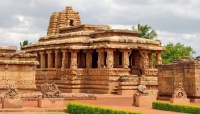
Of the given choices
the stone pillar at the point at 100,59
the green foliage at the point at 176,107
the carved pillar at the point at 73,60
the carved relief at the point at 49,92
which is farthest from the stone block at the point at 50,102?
the carved pillar at the point at 73,60

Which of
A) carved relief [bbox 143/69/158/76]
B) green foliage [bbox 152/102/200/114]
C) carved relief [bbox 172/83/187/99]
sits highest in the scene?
carved relief [bbox 143/69/158/76]

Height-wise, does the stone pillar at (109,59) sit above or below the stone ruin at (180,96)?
above

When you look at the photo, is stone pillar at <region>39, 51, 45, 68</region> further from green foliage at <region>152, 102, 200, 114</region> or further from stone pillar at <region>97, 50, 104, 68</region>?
green foliage at <region>152, 102, 200, 114</region>

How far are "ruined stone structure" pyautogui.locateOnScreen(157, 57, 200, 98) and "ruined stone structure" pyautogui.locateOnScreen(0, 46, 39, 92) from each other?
7966 mm

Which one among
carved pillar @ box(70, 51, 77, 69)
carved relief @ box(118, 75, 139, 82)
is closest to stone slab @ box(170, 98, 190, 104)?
carved relief @ box(118, 75, 139, 82)

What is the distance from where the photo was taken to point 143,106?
21438 mm

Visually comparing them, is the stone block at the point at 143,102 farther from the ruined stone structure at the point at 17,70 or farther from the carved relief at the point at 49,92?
the ruined stone structure at the point at 17,70

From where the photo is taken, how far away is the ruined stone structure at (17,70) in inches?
1096

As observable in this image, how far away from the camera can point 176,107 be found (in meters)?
19.8

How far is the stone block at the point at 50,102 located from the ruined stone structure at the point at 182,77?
6.77 m

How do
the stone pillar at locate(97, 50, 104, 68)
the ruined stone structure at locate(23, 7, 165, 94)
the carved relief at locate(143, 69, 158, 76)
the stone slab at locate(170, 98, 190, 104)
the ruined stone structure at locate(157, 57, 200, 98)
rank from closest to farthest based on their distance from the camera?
the stone slab at locate(170, 98, 190, 104), the ruined stone structure at locate(157, 57, 200, 98), the ruined stone structure at locate(23, 7, 165, 94), the stone pillar at locate(97, 50, 104, 68), the carved relief at locate(143, 69, 158, 76)

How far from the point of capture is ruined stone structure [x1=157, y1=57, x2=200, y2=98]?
23.4 meters

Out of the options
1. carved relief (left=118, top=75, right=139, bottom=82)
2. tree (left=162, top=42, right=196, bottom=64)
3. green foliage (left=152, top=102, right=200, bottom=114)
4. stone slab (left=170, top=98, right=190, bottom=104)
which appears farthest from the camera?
tree (left=162, top=42, right=196, bottom=64)

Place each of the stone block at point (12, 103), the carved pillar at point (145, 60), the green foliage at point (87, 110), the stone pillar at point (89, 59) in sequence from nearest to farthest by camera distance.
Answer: the green foliage at point (87, 110)
the stone block at point (12, 103)
the carved pillar at point (145, 60)
the stone pillar at point (89, 59)
